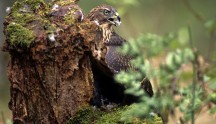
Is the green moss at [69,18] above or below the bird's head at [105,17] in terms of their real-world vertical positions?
above

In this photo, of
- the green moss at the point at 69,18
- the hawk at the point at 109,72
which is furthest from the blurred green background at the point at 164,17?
the green moss at the point at 69,18

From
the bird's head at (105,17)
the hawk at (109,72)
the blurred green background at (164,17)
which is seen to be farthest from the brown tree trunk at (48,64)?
the blurred green background at (164,17)

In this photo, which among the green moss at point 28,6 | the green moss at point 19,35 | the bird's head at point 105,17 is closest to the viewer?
the green moss at point 19,35

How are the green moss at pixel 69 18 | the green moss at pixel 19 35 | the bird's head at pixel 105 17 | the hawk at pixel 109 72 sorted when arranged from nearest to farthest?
the green moss at pixel 19 35 < the green moss at pixel 69 18 < the hawk at pixel 109 72 < the bird's head at pixel 105 17

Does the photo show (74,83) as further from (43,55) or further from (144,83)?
(144,83)

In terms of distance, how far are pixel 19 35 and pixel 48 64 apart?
14.5 inches

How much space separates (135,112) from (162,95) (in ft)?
0.83

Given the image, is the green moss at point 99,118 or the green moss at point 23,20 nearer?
the green moss at point 23,20

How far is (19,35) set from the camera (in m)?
6.14

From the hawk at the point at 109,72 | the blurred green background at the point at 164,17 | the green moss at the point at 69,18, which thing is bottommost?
the blurred green background at the point at 164,17

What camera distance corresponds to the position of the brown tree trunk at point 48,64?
6105mm

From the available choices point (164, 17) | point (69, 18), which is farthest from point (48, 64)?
point (164, 17)

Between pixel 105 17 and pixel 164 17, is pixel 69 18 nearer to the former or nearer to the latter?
pixel 105 17

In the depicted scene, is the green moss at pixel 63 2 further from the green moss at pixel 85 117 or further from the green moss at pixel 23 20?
the green moss at pixel 85 117
